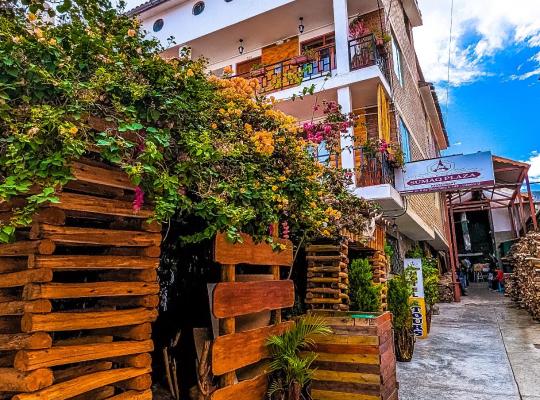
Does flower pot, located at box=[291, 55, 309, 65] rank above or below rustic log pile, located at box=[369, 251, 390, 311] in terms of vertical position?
above

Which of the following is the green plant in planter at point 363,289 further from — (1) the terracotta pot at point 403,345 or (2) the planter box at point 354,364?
(2) the planter box at point 354,364

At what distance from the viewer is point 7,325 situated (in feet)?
8.93

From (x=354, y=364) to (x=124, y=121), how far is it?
384cm

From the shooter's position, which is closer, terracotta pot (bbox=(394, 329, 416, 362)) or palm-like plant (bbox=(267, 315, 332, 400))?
palm-like plant (bbox=(267, 315, 332, 400))

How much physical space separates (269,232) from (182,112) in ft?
6.66

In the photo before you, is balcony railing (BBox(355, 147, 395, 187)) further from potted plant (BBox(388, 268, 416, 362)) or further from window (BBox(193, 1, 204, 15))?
window (BBox(193, 1, 204, 15))

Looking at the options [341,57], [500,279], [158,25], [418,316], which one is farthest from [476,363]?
[500,279]

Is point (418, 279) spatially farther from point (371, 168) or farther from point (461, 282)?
point (461, 282)

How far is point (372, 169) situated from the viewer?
31.6 ft

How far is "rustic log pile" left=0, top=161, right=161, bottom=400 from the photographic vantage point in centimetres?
243

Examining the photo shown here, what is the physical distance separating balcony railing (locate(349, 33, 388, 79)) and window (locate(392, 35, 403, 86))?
1.61 m

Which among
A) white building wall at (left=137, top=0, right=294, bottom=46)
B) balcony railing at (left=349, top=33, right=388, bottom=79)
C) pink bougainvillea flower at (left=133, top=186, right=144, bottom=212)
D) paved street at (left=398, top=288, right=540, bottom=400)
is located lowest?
paved street at (left=398, top=288, right=540, bottom=400)

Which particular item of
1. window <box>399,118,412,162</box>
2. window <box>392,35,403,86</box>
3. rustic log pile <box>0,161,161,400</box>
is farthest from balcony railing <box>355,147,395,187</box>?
rustic log pile <box>0,161,161,400</box>

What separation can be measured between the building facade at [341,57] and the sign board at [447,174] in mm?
475
